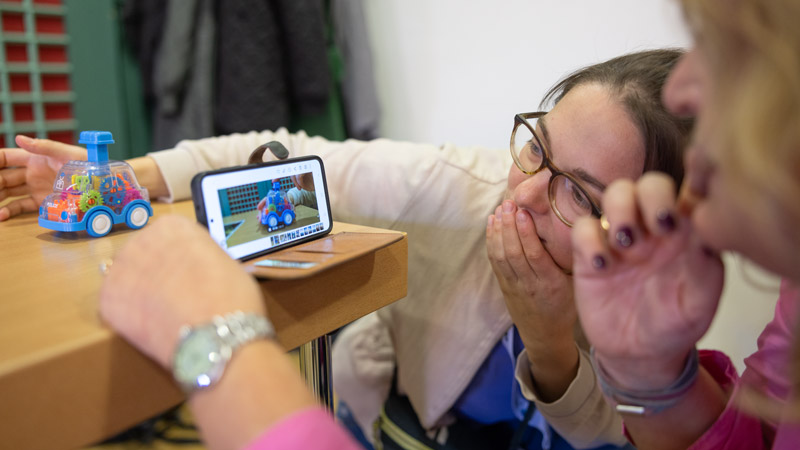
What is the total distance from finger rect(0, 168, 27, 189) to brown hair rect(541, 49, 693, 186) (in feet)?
2.59

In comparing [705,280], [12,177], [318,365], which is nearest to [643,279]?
[705,280]

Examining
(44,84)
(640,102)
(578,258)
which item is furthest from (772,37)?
(44,84)

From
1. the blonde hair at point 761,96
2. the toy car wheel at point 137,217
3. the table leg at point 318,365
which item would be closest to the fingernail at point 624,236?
the blonde hair at point 761,96

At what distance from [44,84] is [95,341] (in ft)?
4.65

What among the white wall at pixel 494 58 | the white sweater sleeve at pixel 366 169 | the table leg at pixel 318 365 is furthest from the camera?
the white wall at pixel 494 58

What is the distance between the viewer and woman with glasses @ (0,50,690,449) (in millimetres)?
656

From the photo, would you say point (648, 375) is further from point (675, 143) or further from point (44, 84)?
point (44, 84)

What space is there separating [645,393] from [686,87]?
0.28 meters

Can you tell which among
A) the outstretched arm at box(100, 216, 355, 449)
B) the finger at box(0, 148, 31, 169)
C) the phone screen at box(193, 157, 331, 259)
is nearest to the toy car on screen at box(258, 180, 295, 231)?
the phone screen at box(193, 157, 331, 259)

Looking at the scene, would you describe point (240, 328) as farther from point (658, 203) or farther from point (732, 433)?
point (732, 433)

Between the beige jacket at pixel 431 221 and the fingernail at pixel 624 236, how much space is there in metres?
0.45

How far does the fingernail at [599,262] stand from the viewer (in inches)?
16.0

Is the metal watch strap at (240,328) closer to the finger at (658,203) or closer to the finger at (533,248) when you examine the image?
the finger at (658,203)

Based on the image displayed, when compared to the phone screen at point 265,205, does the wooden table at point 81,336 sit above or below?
below
